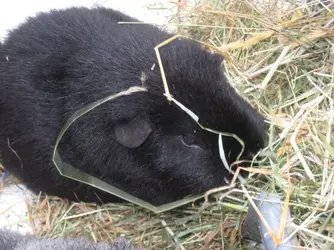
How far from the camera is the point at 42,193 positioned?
10.2 feet

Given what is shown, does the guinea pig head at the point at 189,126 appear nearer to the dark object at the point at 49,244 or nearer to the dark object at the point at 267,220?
the dark object at the point at 267,220

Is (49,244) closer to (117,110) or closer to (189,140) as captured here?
(117,110)

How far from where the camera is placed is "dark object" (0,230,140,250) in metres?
2.21

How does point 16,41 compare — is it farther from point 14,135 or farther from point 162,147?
point 162,147

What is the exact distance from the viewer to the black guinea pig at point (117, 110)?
2.61 metres

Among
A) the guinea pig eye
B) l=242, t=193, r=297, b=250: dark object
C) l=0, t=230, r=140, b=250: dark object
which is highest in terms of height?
the guinea pig eye

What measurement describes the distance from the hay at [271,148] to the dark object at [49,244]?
0.55 meters

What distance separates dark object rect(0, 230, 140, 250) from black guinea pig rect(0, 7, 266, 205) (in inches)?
20.4

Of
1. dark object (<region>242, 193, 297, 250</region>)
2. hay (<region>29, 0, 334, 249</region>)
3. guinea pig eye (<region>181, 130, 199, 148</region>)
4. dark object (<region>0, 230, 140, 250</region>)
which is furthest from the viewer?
guinea pig eye (<region>181, 130, 199, 148</region>)

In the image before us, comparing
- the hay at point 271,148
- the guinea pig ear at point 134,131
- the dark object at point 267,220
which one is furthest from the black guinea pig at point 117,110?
the dark object at point 267,220

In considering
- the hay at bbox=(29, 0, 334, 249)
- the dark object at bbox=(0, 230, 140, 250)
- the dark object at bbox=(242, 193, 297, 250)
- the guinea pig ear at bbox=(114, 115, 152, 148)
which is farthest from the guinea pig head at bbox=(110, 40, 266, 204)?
the dark object at bbox=(0, 230, 140, 250)

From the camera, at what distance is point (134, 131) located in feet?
8.50

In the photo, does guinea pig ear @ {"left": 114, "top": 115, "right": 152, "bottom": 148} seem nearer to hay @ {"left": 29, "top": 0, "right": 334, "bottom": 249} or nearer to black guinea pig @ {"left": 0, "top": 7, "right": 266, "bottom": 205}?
black guinea pig @ {"left": 0, "top": 7, "right": 266, "bottom": 205}

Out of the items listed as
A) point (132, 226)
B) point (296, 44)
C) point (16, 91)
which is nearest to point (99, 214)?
point (132, 226)
